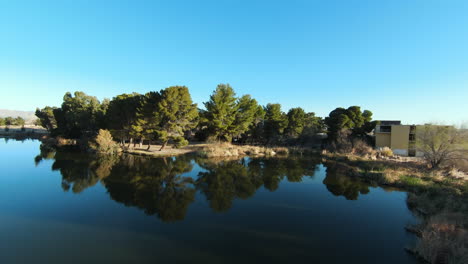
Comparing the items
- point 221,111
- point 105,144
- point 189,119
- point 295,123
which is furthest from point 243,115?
point 105,144

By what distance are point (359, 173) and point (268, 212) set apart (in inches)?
457

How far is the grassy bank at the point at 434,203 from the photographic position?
17.1 feet

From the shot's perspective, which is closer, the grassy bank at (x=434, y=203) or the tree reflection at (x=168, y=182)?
the grassy bank at (x=434, y=203)

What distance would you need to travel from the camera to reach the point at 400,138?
2738 cm

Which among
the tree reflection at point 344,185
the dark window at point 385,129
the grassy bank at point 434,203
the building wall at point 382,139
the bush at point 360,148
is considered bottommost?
the tree reflection at point 344,185

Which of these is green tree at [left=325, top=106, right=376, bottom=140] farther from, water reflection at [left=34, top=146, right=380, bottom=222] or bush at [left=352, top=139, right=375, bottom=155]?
water reflection at [left=34, top=146, right=380, bottom=222]

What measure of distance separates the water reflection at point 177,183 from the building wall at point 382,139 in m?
16.1

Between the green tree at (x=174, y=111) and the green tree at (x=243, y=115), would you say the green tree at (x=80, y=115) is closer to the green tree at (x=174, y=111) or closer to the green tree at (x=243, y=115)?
the green tree at (x=174, y=111)

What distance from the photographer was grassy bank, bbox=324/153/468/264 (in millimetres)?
5227

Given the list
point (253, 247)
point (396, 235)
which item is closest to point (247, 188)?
point (253, 247)

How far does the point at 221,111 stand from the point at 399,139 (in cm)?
2467

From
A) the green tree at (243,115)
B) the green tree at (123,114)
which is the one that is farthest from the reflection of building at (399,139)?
the green tree at (123,114)

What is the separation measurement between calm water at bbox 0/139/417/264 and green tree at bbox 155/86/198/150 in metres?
8.54

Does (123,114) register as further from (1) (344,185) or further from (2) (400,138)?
(2) (400,138)
